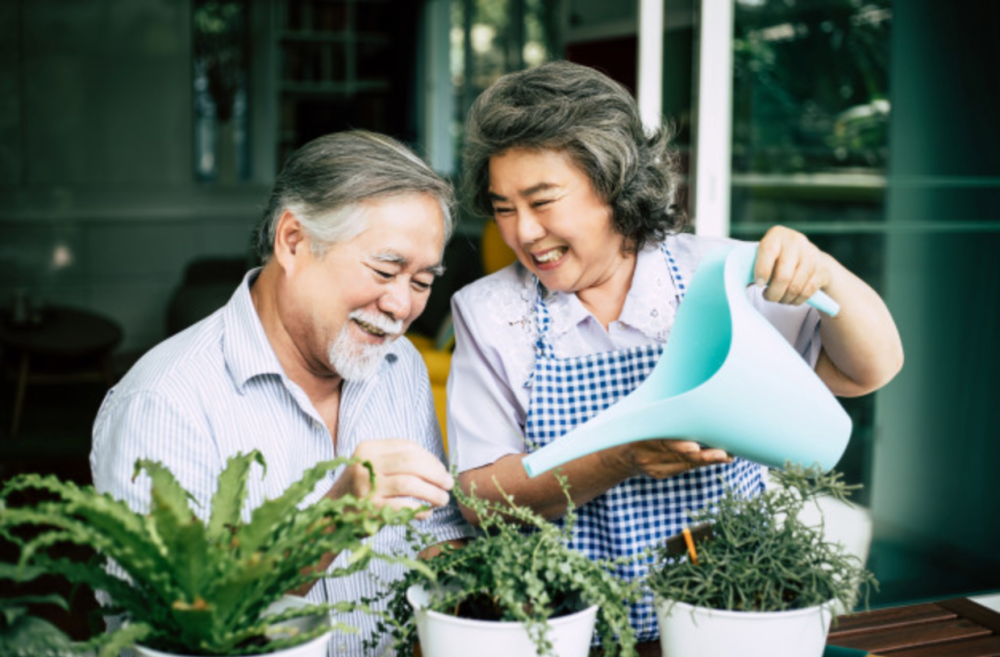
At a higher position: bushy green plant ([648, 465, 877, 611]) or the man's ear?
the man's ear

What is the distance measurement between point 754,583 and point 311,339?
29.2 inches

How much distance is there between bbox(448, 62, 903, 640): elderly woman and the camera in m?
1.50

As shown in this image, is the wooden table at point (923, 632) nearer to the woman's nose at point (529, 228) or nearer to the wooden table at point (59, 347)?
the woman's nose at point (529, 228)

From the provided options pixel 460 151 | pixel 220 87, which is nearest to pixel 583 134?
pixel 460 151

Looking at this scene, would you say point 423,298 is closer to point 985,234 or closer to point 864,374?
point 864,374

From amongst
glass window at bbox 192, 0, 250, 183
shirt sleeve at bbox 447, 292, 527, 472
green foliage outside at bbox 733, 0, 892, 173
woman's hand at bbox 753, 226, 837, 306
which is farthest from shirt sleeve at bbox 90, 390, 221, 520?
glass window at bbox 192, 0, 250, 183

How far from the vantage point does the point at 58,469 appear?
16.1 feet

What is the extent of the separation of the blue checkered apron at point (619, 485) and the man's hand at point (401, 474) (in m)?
0.44

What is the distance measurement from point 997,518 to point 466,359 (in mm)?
2483

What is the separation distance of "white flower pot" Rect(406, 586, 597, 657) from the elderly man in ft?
1.18

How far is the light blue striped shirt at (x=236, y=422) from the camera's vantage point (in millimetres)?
1322

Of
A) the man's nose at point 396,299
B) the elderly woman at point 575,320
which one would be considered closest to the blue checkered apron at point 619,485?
the elderly woman at point 575,320

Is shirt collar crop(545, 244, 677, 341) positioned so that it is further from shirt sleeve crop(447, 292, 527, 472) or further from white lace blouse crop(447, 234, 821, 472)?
shirt sleeve crop(447, 292, 527, 472)

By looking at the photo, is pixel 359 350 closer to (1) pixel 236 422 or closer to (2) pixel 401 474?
(1) pixel 236 422
